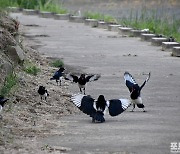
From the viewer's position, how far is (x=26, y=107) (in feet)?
34.7

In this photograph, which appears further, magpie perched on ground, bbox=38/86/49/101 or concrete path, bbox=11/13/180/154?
magpie perched on ground, bbox=38/86/49/101

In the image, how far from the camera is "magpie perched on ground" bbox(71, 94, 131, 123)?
385 inches

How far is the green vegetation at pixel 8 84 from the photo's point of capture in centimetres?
1055

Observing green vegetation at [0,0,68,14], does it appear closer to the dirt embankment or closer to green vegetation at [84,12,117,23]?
green vegetation at [84,12,117,23]

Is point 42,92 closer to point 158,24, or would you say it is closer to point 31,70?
point 31,70

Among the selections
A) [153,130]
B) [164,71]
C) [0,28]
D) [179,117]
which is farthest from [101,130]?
[164,71]

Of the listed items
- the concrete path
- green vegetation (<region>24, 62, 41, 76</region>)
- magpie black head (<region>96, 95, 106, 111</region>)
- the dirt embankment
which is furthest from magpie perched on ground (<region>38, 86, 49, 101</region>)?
green vegetation (<region>24, 62, 41, 76</region>)

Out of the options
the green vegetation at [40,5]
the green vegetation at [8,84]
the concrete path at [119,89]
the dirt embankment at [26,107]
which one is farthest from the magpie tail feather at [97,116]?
the green vegetation at [40,5]

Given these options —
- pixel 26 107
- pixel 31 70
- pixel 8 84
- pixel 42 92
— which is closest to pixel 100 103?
pixel 26 107

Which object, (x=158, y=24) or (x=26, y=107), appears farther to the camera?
(x=158, y=24)

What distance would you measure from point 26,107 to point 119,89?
3.10 meters

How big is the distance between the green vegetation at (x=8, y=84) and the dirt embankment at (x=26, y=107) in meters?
0.09

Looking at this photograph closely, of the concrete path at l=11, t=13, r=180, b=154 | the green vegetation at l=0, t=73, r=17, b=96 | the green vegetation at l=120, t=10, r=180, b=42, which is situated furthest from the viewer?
the green vegetation at l=120, t=10, r=180, b=42

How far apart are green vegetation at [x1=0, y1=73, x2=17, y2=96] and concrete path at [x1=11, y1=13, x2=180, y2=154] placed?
3.55 feet
